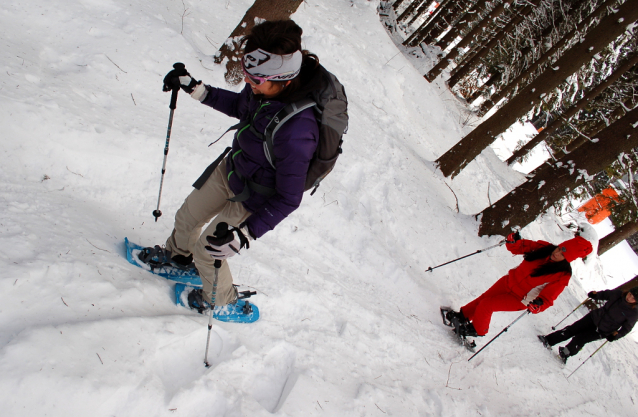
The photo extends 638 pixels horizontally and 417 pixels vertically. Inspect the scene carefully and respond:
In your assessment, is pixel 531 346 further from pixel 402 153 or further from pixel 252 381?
pixel 252 381

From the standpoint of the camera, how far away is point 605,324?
20.6 ft

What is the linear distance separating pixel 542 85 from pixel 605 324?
17.5 feet

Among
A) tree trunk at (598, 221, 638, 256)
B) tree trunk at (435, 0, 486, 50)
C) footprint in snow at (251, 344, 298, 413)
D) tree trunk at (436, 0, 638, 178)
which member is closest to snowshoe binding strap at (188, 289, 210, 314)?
footprint in snow at (251, 344, 298, 413)

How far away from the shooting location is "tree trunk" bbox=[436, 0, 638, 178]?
23.2 feet

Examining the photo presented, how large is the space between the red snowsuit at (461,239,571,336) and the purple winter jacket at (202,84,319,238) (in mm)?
4266

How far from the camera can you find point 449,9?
20.0m

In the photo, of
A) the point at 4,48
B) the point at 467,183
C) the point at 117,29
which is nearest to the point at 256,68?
the point at 4,48

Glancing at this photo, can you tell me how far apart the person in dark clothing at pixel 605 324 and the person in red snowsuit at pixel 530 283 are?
195 cm

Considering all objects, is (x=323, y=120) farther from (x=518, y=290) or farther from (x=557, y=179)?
(x=557, y=179)

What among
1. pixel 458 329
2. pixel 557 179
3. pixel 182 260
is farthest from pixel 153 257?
pixel 557 179

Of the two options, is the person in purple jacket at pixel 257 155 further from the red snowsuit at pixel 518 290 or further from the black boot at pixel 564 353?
the black boot at pixel 564 353

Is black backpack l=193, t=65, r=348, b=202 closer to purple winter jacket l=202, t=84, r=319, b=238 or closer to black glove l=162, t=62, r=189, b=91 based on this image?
purple winter jacket l=202, t=84, r=319, b=238

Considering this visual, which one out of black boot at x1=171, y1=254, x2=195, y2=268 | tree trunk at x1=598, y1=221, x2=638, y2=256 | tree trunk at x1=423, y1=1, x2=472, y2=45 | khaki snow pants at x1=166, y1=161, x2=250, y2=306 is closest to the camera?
khaki snow pants at x1=166, y1=161, x2=250, y2=306

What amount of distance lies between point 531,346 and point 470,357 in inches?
85.5
